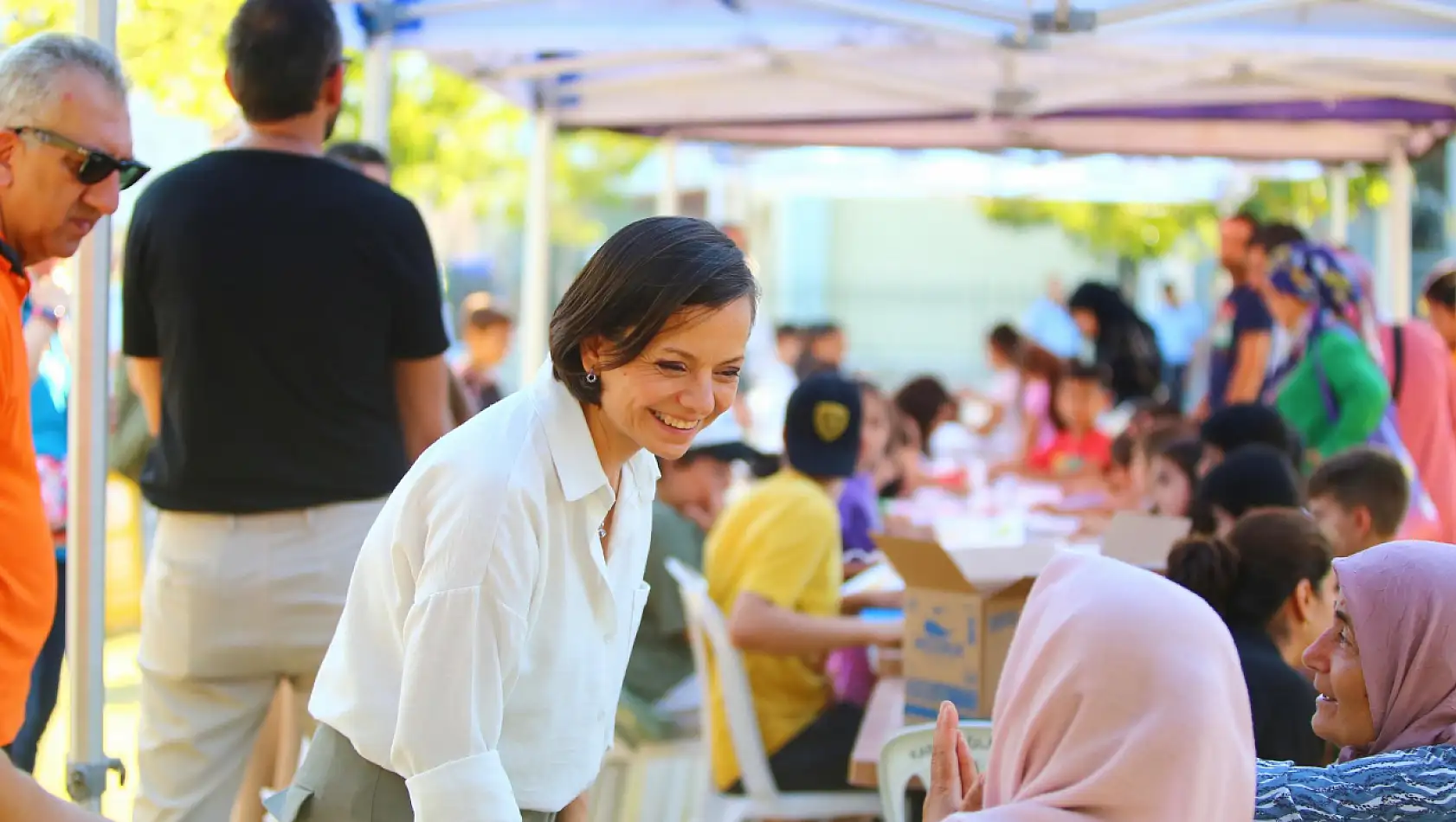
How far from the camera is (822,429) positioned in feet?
13.3

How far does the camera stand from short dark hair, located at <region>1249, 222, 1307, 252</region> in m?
6.71

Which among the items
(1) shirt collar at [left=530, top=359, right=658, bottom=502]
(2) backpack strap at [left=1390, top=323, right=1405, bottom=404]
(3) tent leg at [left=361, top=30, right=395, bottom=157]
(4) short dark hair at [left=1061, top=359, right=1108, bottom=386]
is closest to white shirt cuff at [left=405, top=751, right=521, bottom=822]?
(1) shirt collar at [left=530, top=359, right=658, bottom=502]

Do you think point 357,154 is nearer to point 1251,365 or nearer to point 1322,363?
point 1322,363

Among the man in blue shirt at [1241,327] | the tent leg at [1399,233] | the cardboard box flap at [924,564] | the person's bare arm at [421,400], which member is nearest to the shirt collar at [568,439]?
the person's bare arm at [421,400]

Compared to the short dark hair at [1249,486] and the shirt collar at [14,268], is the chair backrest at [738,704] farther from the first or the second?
the shirt collar at [14,268]

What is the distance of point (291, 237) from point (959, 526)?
3.21 meters

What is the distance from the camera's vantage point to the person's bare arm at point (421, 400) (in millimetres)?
2781

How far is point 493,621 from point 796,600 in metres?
2.17

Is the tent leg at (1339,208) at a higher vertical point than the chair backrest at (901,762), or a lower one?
higher

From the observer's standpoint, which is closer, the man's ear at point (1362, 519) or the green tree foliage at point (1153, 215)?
the man's ear at point (1362, 519)

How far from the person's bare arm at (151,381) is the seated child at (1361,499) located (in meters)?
2.77

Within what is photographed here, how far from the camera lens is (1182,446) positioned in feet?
15.9

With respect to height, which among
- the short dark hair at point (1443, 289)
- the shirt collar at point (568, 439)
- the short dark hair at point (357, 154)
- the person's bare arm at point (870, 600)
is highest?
the short dark hair at point (357, 154)

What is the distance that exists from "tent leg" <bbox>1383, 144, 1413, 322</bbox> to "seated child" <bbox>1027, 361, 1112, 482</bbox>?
5.18 feet
